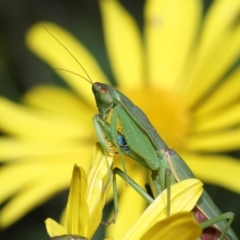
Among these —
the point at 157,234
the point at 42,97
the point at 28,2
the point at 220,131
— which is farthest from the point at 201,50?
the point at 157,234

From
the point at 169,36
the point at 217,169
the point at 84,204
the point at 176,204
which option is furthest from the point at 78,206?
the point at 169,36

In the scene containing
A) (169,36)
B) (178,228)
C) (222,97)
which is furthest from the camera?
(169,36)

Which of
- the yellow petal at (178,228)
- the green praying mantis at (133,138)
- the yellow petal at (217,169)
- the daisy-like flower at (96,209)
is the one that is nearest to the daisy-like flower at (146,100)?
the yellow petal at (217,169)

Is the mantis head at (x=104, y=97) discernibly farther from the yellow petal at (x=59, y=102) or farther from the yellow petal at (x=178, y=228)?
the yellow petal at (x=59, y=102)

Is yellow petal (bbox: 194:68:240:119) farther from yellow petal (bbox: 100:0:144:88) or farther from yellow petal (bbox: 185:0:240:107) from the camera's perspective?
yellow petal (bbox: 100:0:144:88)

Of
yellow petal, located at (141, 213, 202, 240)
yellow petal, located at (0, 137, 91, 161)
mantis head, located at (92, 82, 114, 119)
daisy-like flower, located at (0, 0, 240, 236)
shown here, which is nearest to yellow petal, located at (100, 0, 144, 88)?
daisy-like flower, located at (0, 0, 240, 236)

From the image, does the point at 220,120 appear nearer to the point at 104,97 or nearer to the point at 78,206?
the point at 104,97
